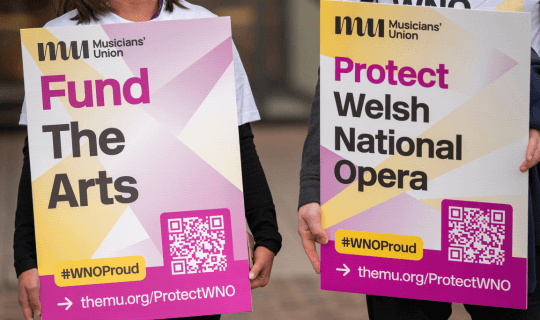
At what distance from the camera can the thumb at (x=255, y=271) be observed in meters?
1.50

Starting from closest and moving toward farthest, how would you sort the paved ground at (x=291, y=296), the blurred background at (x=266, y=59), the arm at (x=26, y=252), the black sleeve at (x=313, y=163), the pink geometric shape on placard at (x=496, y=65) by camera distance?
the pink geometric shape on placard at (x=496, y=65)
the arm at (x=26, y=252)
the black sleeve at (x=313, y=163)
the paved ground at (x=291, y=296)
the blurred background at (x=266, y=59)

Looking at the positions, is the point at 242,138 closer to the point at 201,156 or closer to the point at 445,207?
the point at 201,156

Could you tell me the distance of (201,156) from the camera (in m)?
1.47

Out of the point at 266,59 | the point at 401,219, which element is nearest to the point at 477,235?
the point at 401,219

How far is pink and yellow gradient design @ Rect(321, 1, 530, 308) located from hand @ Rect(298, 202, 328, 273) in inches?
→ 0.9

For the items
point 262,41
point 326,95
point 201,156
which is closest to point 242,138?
point 201,156

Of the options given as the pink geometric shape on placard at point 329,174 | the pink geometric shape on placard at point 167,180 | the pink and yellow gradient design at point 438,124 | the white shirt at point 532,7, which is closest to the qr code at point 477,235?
the pink and yellow gradient design at point 438,124

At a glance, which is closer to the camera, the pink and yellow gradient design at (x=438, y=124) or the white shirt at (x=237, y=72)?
the pink and yellow gradient design at (x=438, y=124)

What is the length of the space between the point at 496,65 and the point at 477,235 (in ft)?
1.34

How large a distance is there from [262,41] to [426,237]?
9557 millimetres

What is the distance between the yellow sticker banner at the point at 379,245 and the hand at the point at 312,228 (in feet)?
0.15

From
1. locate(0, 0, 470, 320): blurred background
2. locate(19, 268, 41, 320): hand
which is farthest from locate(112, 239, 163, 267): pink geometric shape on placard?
locate(0, 0, 470, 320): blurred background

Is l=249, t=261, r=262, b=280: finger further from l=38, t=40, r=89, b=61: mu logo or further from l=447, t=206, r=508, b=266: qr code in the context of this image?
l=38, t=40, r=89, b=61: mu logo

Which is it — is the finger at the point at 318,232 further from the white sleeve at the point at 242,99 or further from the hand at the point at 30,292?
the hand at the point at 30,292
